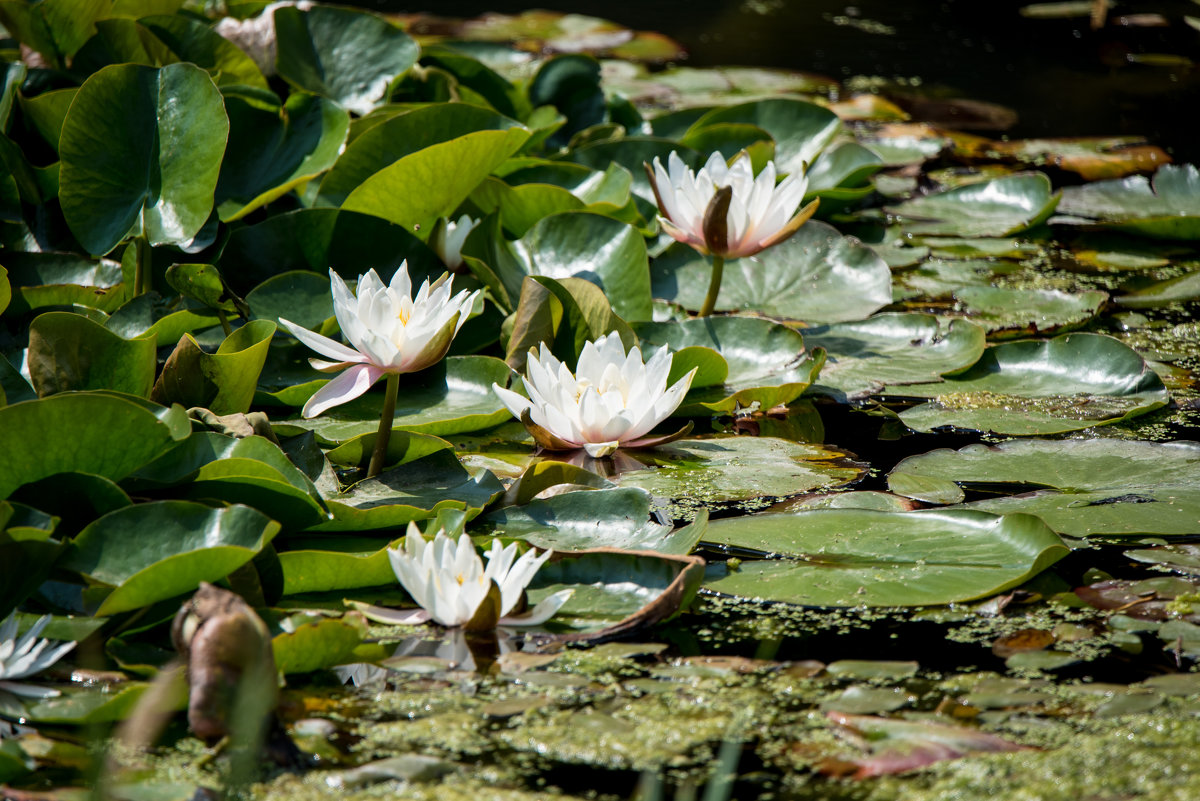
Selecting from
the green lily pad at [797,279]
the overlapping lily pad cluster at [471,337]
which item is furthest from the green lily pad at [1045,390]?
the green lily pad at [797,279]

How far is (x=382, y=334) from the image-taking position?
1815 millimetres

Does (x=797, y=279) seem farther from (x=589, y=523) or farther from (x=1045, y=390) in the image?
(x=589, y=523)

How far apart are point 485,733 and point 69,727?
50cm

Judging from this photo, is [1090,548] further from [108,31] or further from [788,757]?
[108,31]

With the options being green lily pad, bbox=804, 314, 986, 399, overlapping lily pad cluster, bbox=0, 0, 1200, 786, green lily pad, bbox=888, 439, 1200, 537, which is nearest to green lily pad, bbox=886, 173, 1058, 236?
overlapping lily pad cluster, bbox=0, 0, 1200, 786

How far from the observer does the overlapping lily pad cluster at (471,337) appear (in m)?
1.61

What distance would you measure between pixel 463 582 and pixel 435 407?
79cm

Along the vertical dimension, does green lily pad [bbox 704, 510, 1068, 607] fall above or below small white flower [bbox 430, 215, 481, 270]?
below

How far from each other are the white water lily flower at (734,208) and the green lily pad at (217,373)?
1.01 m

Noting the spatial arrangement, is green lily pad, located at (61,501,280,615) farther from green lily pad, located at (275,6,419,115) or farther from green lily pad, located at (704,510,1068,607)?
green lily pad, located at (275,6,419,115)

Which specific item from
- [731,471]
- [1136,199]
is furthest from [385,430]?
[1136,199]

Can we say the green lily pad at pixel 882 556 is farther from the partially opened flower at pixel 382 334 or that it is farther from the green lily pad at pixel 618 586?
the partially opened flower at pixel 382 334

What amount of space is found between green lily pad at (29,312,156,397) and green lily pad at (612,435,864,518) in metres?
0.84

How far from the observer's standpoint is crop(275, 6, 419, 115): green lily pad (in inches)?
126
